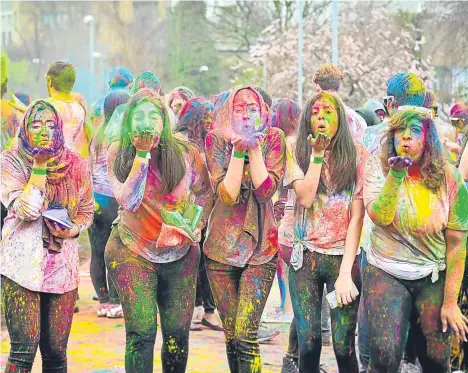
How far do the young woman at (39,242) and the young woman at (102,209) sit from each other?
9.58ft

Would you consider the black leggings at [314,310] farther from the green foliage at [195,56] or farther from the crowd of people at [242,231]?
the green foliage at [195,56]

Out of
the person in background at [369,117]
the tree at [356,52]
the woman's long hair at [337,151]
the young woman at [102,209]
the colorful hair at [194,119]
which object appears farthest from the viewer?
the tree at [356,52]

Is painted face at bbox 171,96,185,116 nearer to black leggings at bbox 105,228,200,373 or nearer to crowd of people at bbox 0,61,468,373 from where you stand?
crowd of people at bbox 0,61,468,373

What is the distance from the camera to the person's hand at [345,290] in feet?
18.4

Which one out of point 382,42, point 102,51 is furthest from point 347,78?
point 102,51

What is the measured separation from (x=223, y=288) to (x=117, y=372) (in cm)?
196

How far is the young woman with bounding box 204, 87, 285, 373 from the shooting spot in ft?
18.8

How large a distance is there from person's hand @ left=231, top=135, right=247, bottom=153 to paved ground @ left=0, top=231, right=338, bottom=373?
246 centimetres

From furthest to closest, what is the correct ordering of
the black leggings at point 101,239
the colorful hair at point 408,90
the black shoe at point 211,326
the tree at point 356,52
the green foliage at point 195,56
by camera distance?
1. the green foliage at point 195,56
2. the tree at point 356,52
3. the black leggings at point 101,239
4. the black shoe at point 211,326
5. the colorful hair at point 408,90

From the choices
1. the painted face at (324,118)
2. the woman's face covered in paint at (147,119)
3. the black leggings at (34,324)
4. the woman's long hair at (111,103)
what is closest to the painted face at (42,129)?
the woman's face covered in paint at (147,119)

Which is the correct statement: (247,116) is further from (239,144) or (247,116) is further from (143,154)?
(143,154)

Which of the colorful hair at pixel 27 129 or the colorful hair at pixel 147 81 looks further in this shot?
the colorful hair at pixel 147 81

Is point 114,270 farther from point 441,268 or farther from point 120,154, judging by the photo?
point 441,268

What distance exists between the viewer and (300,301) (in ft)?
19.2
